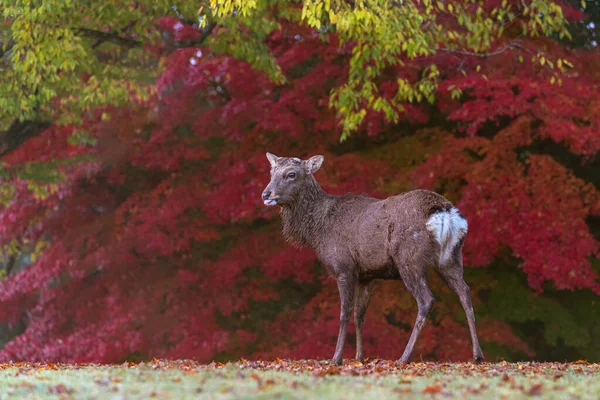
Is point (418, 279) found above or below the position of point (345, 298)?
above

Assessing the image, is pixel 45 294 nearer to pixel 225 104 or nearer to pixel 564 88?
pixel 225 104

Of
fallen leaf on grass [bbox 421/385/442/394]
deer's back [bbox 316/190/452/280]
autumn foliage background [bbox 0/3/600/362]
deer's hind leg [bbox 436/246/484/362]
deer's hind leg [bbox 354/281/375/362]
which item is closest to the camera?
fallen leaf on grass [bbox 421/385/442/394]

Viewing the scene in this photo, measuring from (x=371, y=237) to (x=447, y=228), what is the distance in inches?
31.2

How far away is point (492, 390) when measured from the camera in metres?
5.49

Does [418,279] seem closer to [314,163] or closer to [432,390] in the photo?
[314,163]

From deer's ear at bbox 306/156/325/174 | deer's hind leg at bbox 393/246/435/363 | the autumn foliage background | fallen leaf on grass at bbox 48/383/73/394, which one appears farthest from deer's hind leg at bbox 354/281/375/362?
fallen leaf on grass at bbox 48/383/73/394

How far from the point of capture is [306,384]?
5.69 meters

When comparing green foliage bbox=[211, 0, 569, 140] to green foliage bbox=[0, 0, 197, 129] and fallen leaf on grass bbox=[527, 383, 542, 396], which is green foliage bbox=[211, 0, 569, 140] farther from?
fallen leaf on grass bbox=[527, 383, 542, 396]

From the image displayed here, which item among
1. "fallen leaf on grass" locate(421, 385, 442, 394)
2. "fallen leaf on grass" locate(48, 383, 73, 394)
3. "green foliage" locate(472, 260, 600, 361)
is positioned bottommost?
"green foliage" locate(472, 260, 600, 361)

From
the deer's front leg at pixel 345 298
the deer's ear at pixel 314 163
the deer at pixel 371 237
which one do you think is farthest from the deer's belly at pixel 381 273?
the deer's ear at pixel 314 163

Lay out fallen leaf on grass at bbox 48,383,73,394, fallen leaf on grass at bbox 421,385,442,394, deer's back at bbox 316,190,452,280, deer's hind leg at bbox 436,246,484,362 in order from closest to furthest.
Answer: fallen leaf on grass at bbox 421,385,442,394
fallen leaf on grass at bbox 48,383,73,394
deer's back at bbox 316,190,452,280
deer's hind leg at bbox 436,246,484,362

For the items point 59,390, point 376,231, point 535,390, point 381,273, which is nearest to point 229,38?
point 376,231

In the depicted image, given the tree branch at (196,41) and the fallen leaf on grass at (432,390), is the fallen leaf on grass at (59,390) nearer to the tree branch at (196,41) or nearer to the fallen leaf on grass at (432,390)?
the fallen leaf on grass at (432,390)

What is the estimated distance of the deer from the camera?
8.19m
